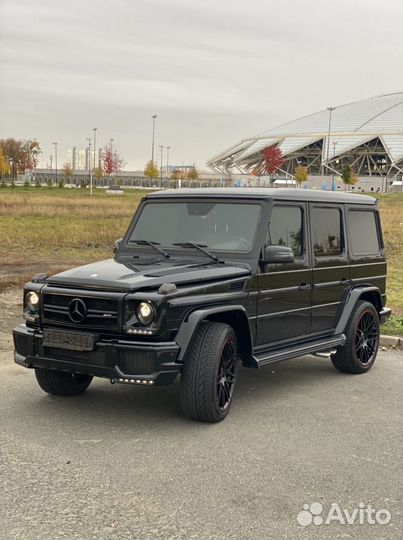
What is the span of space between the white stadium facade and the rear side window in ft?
327

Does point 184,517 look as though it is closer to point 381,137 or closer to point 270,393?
point 270,393

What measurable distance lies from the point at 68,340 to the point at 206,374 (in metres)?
1.12

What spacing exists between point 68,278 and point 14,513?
2.11 metres

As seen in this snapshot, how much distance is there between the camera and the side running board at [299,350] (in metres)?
6.11

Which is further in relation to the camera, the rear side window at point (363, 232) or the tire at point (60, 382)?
the rear side window at point (363, 232)

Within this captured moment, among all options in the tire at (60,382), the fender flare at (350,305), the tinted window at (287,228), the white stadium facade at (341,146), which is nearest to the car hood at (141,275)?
the tinted window at (287,228)

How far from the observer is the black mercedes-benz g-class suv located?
5.21 m

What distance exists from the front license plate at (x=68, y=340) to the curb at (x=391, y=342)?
526 centimetres

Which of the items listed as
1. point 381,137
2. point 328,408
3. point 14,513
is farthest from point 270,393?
point 381,137

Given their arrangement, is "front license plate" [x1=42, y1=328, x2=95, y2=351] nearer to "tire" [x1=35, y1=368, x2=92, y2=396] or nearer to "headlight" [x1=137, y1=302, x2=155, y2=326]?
"headlight" [x1=137, y1=302, x2=155, y2=326]

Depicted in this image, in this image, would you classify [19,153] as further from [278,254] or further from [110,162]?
[278,254]

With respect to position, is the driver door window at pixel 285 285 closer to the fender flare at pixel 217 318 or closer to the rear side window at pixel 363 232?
the fender flare at pixel 217 318

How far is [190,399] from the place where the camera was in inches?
212

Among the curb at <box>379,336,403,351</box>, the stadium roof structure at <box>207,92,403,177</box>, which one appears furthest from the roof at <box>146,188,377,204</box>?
the stadium roof structure at <box>207,92,403,177</box>
